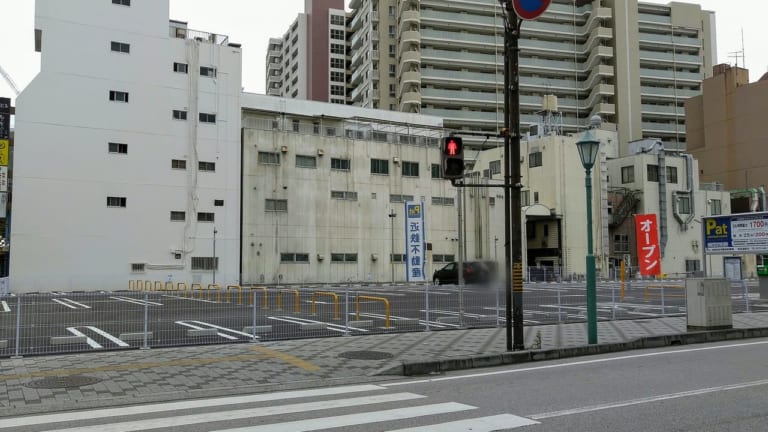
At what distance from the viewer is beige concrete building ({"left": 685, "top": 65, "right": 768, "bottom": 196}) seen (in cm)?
7506

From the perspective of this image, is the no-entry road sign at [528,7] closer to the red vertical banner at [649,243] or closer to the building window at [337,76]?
the red vertical banner at [649,243]

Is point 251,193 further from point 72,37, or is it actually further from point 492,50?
point 492,50

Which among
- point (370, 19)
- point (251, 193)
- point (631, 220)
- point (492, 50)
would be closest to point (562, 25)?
point (492, 50)

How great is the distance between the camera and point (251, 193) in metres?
50.6

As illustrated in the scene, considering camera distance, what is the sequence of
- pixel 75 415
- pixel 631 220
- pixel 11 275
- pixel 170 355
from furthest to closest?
pixel 631 220, pixel 11 275, pixel 170 355, pixel 75 415

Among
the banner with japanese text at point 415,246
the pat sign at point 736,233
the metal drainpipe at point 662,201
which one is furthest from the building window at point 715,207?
the banner with japanese text at point 415,246

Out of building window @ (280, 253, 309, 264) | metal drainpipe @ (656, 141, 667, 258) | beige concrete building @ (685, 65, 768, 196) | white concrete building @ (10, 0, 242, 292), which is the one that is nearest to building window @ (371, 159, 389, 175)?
building window @ (280, 253, 309, 264)

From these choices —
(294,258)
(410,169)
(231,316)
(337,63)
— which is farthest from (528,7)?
(337,63)

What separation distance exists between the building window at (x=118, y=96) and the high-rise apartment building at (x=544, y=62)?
1653 inches

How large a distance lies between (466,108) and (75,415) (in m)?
81.2

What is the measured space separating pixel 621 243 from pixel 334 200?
3077 centimetres

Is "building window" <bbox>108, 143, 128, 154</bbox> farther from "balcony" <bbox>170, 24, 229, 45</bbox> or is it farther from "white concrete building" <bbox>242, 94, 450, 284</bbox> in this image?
"balcony" <bbox>170, 24, 229, 45</bbox>

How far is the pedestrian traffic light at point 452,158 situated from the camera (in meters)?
11.6

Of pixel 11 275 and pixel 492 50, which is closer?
pixel 11 275
